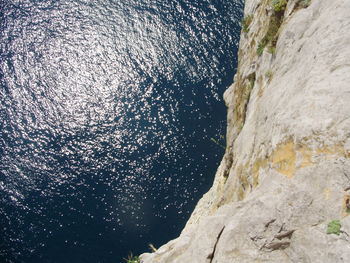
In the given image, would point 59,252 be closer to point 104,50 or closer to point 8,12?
point 104,50

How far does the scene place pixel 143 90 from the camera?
53.7 m

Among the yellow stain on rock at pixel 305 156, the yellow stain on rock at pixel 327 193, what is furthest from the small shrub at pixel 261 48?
the yellow stain on rock at pixel 327 193

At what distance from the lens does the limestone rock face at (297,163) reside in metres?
10.0

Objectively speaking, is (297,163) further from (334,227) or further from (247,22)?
(247,22)

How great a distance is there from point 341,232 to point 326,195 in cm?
133

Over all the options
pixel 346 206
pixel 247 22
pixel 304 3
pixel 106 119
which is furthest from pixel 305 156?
pixel 106 119

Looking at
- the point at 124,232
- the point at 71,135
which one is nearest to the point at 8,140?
the point at 71,135

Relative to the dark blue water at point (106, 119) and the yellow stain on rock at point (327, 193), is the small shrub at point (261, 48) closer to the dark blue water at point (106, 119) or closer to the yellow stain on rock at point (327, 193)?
the yellow stain on rock at point (327, 193)

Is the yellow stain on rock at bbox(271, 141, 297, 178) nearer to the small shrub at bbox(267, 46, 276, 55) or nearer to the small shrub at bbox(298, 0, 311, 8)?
the small shrub at bbox(267, 46, 276, 55)

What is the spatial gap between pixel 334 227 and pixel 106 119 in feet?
149

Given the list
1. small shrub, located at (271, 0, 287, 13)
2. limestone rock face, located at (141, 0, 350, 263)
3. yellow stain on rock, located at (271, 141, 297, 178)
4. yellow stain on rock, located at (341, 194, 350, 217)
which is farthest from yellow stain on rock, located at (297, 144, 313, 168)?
small shrub, located at (271, 0, 287, 13)

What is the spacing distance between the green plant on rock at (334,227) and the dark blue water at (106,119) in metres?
35.0

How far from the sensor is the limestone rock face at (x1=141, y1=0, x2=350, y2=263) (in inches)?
394

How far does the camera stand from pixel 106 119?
5219cm
